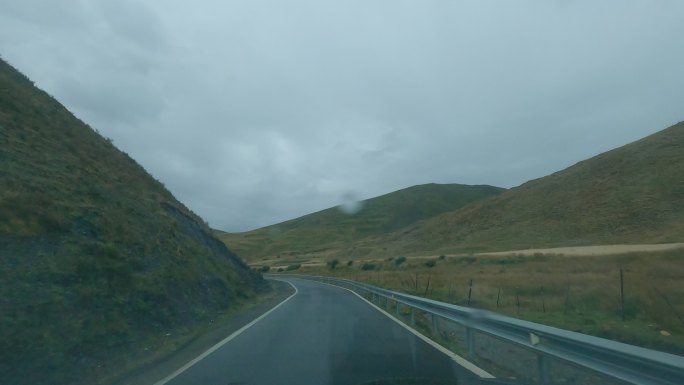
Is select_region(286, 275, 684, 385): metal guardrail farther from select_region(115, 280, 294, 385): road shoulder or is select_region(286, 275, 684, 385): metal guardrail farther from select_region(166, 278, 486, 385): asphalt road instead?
select_region(115, 280, 294, 385): road shoulder

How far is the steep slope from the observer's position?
62250 mm

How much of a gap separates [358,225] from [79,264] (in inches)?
6464

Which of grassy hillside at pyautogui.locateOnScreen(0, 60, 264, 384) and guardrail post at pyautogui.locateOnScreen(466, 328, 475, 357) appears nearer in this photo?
grassy hillside at pyautogui.locateOnScreen(0, 60, 264, 384)

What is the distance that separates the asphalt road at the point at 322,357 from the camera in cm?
→ 985

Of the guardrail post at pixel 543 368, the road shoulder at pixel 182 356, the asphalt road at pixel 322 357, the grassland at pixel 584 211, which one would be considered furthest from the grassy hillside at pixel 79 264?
the grassland at pixel 584 211

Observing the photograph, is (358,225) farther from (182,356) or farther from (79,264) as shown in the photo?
(182,356)

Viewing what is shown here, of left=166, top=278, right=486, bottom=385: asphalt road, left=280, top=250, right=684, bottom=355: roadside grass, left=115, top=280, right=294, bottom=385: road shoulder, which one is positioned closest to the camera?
left=166, top=278, right=486, bottom=385: asphalt road

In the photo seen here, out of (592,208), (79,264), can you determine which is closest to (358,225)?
(592,208)

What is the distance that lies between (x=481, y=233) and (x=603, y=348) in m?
79.6

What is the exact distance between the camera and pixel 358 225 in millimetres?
178625

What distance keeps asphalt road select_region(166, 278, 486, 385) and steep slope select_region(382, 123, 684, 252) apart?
4066 centimetres

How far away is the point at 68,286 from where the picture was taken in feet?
45.2

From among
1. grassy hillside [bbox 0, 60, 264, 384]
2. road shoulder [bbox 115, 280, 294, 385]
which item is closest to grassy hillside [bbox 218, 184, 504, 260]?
grassy hillside [bbox 0, 60, 264, 384]

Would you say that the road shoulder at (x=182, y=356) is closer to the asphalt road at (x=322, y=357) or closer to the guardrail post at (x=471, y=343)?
the asphalt road at (x=322, y=357)
